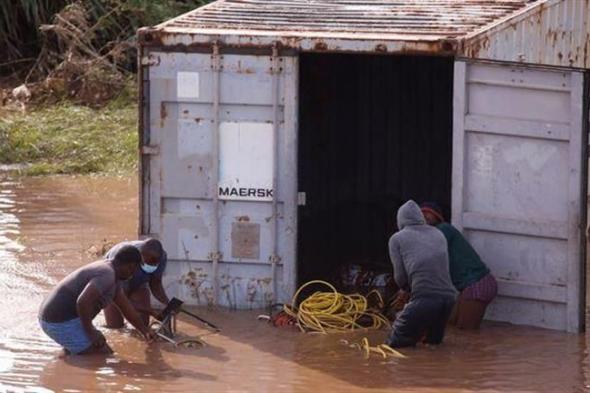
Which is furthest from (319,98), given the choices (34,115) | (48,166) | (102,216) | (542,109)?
(34,115)

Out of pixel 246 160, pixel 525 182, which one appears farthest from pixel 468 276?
pixel 246 160

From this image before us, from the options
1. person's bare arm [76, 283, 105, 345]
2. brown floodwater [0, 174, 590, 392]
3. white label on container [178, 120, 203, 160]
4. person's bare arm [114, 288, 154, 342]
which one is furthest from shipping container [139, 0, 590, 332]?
person's bare arm [76, 283, 105, 345]

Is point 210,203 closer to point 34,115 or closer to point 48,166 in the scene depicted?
point 48,166

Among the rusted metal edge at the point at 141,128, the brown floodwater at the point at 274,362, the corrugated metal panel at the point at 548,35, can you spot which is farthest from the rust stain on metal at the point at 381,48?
the brown floodwater at the point at 274,362

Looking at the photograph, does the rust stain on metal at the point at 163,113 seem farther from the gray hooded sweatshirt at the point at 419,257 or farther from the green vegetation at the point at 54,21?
the green vegetation at the point at 54,21

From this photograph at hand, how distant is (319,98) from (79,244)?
314 cm

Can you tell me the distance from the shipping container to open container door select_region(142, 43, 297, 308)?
12 mm

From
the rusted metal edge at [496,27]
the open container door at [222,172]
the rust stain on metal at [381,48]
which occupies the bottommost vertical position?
the open container door at [222,172]

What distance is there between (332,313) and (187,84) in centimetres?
228

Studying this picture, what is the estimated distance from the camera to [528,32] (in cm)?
1123

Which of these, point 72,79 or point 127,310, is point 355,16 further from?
point 72,79

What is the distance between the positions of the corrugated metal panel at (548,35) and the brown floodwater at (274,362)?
2234 mm

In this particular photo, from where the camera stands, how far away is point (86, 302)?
1044 centimetres

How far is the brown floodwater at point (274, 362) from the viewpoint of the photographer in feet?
33.2
